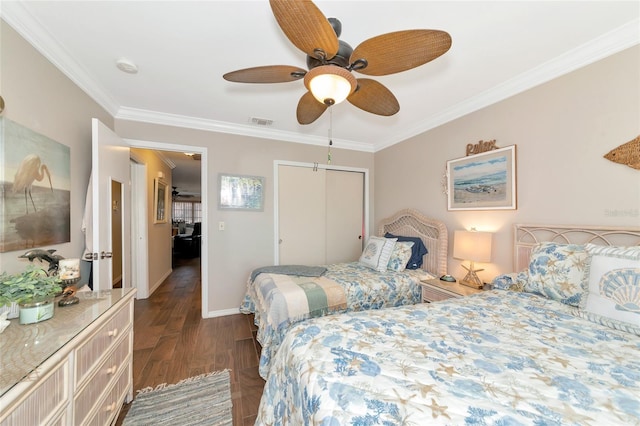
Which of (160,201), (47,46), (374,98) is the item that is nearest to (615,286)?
(374,98)

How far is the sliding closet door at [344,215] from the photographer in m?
Result: 3.94

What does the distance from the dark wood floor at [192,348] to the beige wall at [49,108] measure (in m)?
1.13

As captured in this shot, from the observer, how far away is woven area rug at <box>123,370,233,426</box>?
157 cm

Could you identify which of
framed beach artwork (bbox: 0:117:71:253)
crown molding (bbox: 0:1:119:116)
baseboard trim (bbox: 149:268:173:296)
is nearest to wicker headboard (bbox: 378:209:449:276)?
framed beach artwork (bbox: 0:117:71:253)

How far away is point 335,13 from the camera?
1.46 m

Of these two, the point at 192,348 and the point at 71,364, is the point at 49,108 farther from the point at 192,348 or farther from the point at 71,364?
the point at 192,348

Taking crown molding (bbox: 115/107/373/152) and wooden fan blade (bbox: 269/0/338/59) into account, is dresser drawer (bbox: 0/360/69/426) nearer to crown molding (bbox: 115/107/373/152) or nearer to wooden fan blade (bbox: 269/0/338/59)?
wooden fan blade (bbox: 269/0/338/59)

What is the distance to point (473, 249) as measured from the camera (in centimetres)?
227

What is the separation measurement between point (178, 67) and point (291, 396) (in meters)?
2.43

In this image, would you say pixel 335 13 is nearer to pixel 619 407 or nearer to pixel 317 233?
pixel 619 407

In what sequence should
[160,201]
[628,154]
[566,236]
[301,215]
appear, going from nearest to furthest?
1. [628,154]
2. [566,236]
3. [301,215]
4. [160,201]

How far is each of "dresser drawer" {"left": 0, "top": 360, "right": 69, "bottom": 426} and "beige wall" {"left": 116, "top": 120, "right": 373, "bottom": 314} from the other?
86.6 inches

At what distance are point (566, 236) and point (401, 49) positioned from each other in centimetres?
190

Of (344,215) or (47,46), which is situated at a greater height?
(47,46)
